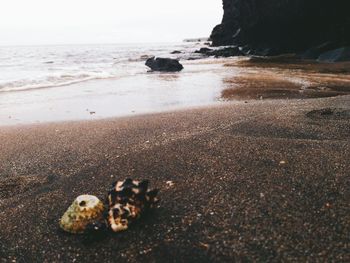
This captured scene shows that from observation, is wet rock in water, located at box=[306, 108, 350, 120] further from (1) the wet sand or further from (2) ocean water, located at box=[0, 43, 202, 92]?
(2) ocean water, located at box=[0, 43, 202, 92]

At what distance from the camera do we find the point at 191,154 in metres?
4.81

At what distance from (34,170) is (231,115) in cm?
404

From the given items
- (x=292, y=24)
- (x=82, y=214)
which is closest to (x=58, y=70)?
(x=82, y=214)

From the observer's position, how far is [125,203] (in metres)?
3.00

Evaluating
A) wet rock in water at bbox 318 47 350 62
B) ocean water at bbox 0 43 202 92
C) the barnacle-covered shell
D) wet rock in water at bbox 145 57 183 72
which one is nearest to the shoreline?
ocean water at bbox 0 43 202 92

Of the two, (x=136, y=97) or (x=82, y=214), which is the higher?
(x=82, y=214)

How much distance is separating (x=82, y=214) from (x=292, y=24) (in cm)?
3553

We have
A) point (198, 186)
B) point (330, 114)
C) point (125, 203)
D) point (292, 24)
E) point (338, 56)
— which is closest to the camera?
point (125, 203)

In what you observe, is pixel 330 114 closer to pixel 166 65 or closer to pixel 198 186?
pixel 198 186

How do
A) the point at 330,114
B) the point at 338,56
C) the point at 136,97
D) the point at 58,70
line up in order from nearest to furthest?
the point at 330,114, the point at 136,97, the point at 58,70, the point at 338,56

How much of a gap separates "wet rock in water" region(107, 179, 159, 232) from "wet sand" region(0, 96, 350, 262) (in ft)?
0.30

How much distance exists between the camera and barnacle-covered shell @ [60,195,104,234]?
3.00 m

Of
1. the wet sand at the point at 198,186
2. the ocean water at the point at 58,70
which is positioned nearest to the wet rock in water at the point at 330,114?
the wet sand at the point at 198,186

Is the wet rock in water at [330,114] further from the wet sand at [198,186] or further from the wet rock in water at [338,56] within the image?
the wet rock in water at [338,56]
